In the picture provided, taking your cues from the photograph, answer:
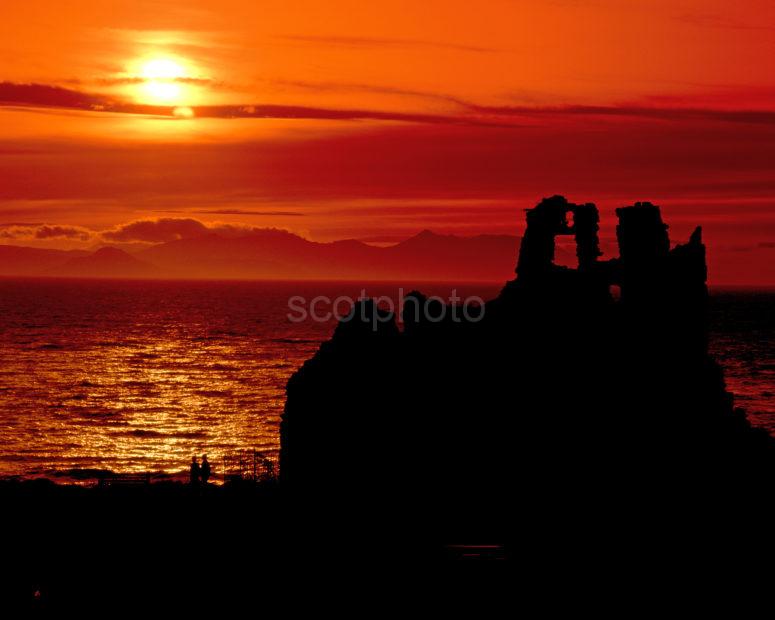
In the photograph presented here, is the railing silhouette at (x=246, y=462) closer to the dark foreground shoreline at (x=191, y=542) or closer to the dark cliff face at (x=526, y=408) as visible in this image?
the dark foreground shoreline at (x=191, y=542)

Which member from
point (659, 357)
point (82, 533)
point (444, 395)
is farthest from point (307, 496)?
point (659, 357)

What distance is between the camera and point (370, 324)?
53062mm

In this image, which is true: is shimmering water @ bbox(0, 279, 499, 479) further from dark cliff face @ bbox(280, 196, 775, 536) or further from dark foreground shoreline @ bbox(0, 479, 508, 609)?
dark cliff face @ bbox(280, 196, 775, 536)

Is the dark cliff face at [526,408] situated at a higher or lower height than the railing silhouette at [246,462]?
higher

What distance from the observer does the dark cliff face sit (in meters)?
50.5

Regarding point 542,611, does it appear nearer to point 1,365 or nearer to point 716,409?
point 716,409

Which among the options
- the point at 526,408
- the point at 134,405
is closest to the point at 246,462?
the point at 526,408

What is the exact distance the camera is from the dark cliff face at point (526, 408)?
5050cm

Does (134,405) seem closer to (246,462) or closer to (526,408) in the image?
(246,462)

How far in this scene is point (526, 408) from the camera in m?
51.7

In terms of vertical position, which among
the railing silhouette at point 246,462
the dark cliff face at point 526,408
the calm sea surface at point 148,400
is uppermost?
the dark cliff face at point 526,408

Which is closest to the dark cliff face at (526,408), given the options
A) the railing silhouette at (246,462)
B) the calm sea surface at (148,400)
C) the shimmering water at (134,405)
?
the railing silhouette at (246,462)

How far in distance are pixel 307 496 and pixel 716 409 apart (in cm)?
2100

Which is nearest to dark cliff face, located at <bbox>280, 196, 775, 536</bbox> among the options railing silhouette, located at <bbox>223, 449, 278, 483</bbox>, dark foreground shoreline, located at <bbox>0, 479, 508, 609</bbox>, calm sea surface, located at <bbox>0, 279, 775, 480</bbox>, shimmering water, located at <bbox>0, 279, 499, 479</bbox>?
dark foreground shoreline, located at <bbox>0, 479, 508, 609</bbox>
